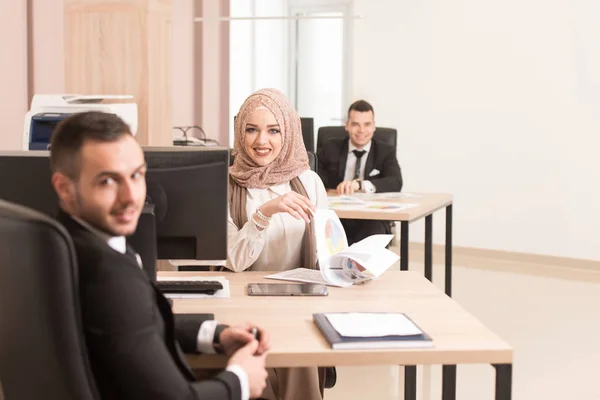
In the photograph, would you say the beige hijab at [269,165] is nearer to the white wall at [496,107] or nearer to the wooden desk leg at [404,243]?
the wooden desk leg at [404,243]

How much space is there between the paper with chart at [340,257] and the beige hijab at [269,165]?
0.30 metres

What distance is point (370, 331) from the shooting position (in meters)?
1.87

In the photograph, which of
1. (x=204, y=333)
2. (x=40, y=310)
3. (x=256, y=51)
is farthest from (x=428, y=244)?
(x=256, y=51)

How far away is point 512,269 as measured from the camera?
6.45m

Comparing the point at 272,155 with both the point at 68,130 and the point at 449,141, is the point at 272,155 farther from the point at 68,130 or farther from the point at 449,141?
the point at 449,141

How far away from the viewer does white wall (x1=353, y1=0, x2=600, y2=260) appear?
6262 mm

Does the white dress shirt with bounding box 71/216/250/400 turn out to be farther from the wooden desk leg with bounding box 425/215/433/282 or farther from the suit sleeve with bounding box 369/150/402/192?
the suit sleeve with bounding box 369/150/402/192

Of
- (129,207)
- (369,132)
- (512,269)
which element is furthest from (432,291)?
(512,269)

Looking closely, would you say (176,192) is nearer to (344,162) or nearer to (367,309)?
(367,309)

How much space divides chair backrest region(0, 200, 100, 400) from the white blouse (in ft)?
4.45

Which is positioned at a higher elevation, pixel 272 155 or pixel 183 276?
pixel 272 155

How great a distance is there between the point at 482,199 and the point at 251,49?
2.32 metres

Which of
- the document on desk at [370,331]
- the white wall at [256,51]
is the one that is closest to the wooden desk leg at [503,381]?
the document on desk at [370,331]

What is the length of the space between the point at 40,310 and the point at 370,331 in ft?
2.76
